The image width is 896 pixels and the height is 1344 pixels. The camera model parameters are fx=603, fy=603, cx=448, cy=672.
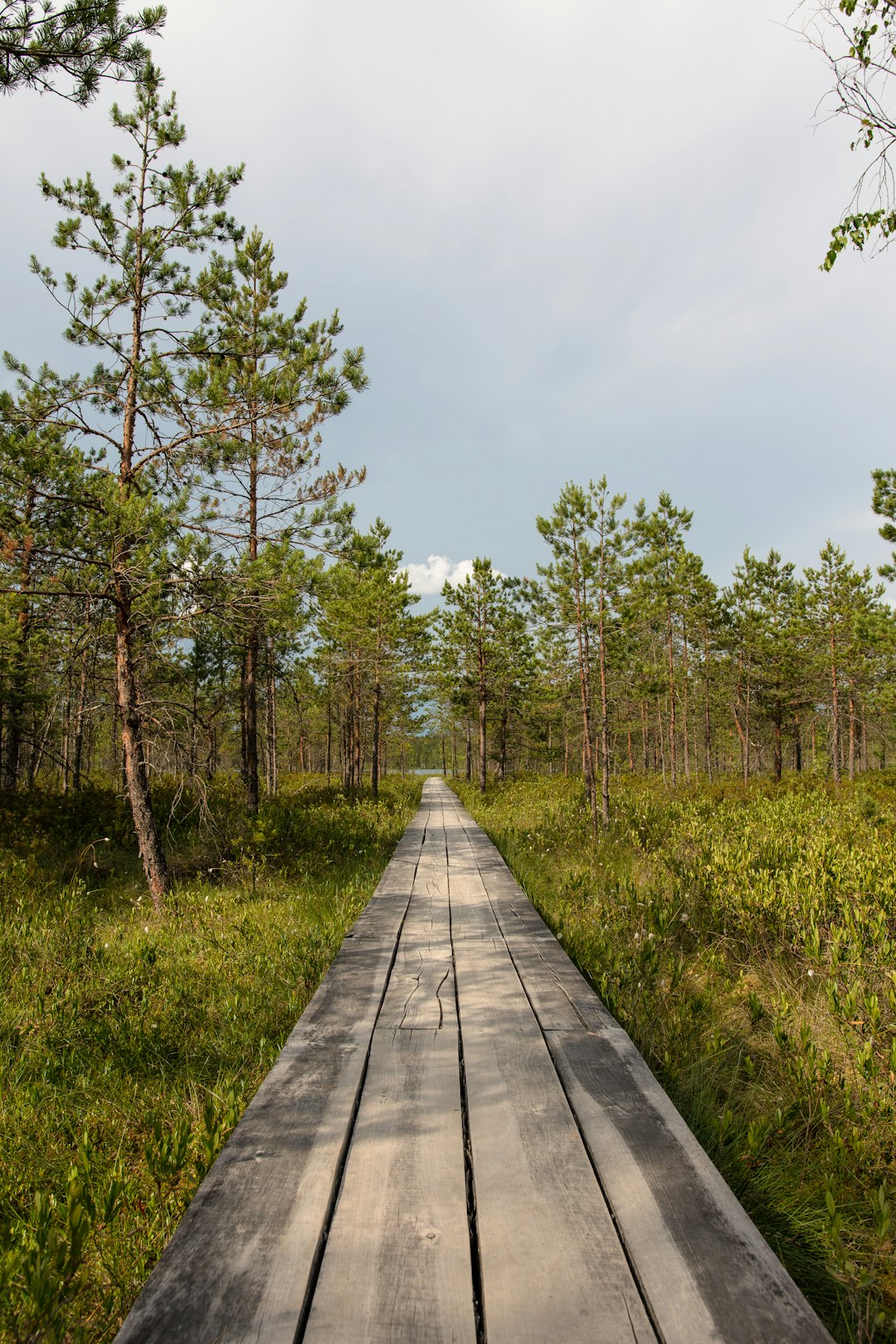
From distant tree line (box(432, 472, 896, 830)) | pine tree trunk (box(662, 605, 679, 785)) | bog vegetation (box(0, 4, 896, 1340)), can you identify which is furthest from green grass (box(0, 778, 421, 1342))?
pine tree trunk (box(662, 605, 679, 785))

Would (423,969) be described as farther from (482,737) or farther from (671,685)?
(671,685)

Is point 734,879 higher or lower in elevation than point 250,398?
lower

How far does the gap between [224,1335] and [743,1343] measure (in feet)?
3.79

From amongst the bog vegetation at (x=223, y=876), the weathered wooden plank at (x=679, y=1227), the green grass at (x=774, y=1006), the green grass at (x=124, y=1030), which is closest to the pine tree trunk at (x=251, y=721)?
the bog vegetation at (x=223, y=876)

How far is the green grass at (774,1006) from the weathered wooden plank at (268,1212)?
1.51 metres

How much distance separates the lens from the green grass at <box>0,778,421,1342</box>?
1.88m

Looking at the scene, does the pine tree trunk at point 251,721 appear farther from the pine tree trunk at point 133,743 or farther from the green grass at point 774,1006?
the green grass at point 774,1006

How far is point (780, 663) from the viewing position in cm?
2894

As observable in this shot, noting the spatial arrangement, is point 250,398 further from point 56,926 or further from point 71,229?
point 56,926

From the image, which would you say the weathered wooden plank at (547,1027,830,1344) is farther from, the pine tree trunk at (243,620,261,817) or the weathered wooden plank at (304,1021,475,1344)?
the pine tree trunk at (243,620,261,817)

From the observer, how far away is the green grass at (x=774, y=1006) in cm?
211

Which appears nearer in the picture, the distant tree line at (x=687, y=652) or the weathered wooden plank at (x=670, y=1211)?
the weathered wooden plank at (x=670, y=1211)

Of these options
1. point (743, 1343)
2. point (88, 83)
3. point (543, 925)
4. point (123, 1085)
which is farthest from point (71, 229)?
point (743, 1343)

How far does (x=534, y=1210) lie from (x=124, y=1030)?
2853mm
